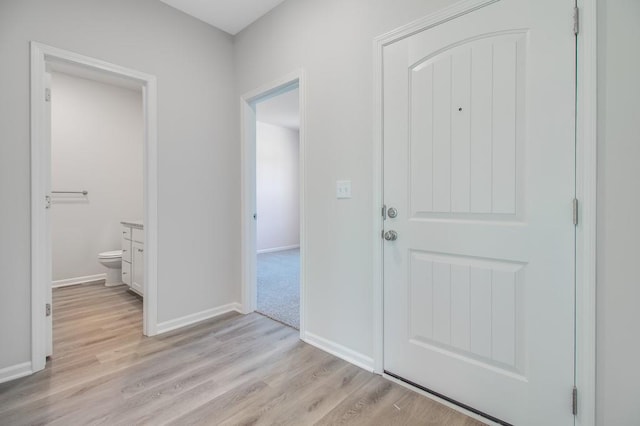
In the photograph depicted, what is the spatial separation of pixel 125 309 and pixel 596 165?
3638 mm

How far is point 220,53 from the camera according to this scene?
9.16 feet

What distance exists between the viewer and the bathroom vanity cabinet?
3.12 m

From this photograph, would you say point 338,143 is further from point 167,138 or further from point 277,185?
point 277,185

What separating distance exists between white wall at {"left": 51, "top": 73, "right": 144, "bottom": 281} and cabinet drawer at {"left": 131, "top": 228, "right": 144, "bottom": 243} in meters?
1.14

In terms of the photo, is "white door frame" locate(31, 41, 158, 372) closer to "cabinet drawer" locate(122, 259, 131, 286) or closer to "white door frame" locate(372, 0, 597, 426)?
"cabinet drawer" locate(122, 259, 131, 286)

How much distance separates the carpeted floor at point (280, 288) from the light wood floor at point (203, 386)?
12.9 inches

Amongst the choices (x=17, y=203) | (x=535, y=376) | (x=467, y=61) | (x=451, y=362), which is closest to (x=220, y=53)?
(x=17, y=203)

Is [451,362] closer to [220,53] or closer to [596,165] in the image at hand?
[596,165]

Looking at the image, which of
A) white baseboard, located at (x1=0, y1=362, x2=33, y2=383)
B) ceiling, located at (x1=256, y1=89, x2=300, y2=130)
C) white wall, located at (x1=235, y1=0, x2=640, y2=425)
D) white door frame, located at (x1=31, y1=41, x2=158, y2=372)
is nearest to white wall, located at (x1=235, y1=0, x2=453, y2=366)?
white wall, located at (x1=235, y1=0, x2=640, y2=425)

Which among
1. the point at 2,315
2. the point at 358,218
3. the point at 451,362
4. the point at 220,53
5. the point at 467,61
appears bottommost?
the point at 451,362

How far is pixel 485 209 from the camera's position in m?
1.43

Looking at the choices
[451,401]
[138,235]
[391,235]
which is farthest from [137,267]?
[451,401]

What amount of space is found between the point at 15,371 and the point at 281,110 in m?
4.57

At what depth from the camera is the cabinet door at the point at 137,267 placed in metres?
3.10
